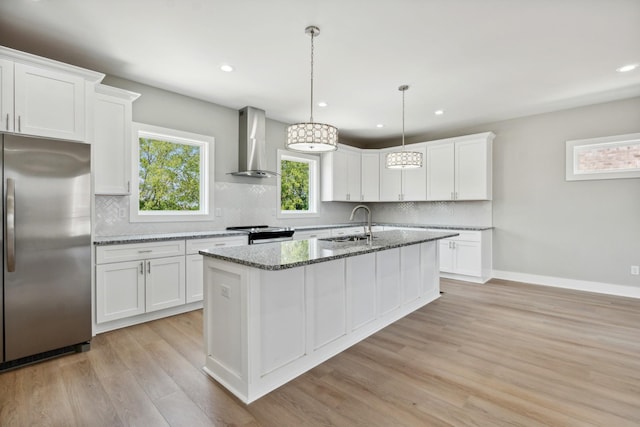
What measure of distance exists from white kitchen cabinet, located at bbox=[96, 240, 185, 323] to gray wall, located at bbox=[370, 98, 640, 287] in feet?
16.7

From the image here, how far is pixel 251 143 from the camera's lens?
449 centimetres

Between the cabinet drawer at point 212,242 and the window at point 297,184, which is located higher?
the window at point 297,184

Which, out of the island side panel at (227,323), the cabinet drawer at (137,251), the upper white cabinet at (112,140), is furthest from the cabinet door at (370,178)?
the island side panel at (227,323)

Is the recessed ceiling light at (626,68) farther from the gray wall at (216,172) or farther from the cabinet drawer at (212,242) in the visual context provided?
the cabinet drawer at (212,242)

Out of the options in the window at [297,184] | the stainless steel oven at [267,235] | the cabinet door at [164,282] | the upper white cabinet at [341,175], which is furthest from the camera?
the upper white cabinet at [341,175]

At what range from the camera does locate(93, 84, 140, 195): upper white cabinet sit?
10.2 ft

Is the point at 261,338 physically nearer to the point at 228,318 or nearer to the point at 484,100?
the point at 228,318

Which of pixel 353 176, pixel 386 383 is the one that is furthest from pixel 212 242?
pixel 353 176

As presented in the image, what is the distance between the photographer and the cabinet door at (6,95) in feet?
7.65

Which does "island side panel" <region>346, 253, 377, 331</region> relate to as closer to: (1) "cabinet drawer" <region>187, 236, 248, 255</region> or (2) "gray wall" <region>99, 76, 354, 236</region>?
(1) "cabinet drawer" <region>187, 236, 248, 255</region>

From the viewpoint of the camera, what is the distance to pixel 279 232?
4258 millimetres

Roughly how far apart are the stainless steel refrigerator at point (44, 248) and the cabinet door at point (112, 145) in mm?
580

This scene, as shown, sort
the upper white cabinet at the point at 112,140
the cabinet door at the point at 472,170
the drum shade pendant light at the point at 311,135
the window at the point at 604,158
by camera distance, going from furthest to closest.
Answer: the cabinet door at the point at 472,170 < the window at the point at 604,158 < the upper white cabinet at the point at 112,140 < the drum shade pendant light at the point at 311,135

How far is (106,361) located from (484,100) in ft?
17.1
